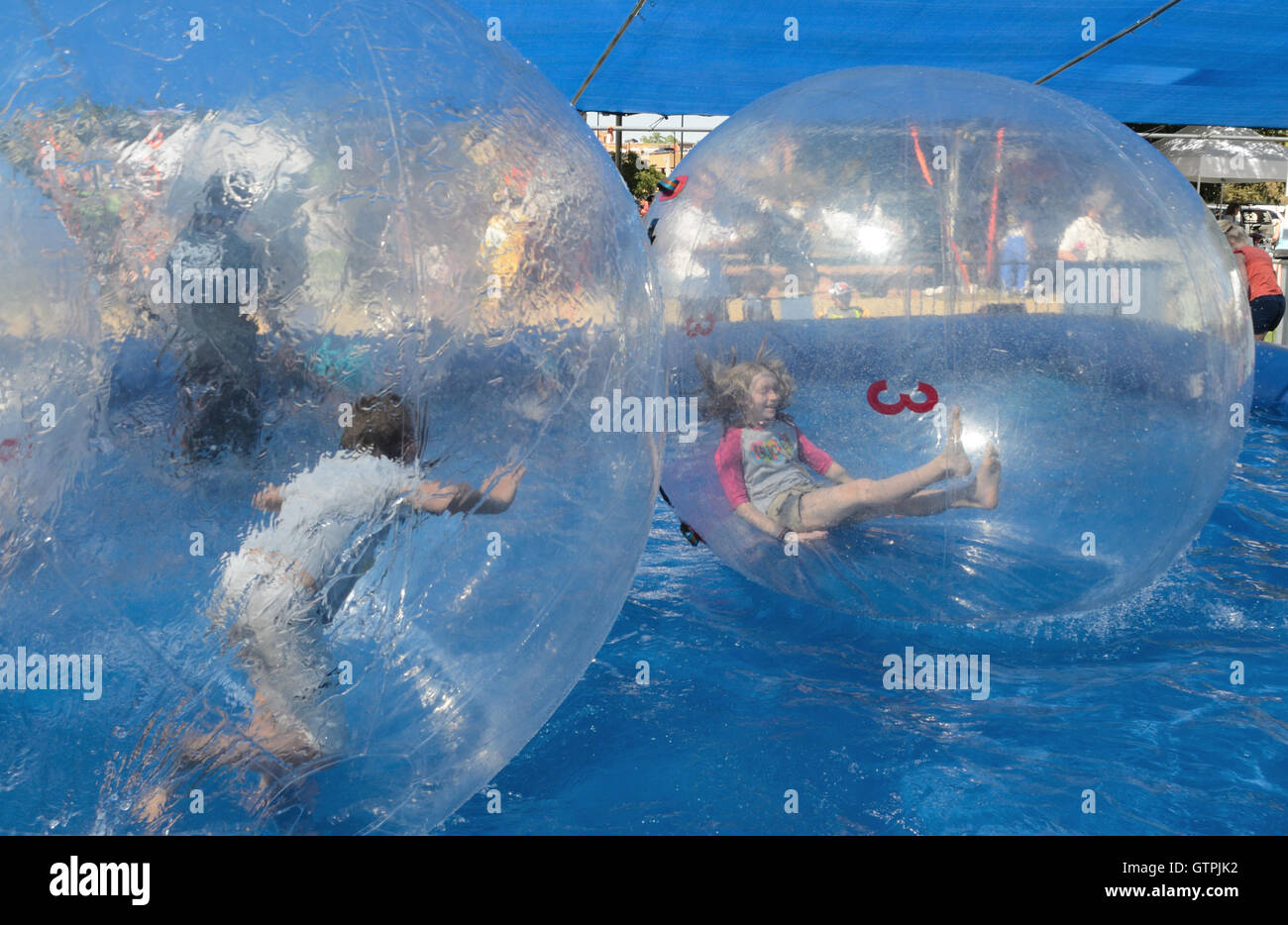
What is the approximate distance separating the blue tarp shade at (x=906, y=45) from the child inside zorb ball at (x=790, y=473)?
4210 millimetres

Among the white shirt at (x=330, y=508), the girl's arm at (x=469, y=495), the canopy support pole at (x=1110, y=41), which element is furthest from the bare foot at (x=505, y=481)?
the canopy support pole at (x=1110, y=41)

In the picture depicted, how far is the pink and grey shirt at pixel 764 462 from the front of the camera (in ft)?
10.7

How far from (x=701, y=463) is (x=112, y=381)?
2.02 metres

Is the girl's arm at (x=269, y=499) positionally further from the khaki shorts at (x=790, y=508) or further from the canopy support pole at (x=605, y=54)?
the canopy support pole at (x=605, y=54)

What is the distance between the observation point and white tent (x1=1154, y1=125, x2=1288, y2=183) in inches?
635

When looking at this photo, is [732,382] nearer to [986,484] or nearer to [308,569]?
[986,484]

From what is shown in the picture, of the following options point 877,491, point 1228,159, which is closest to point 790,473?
point 877,491

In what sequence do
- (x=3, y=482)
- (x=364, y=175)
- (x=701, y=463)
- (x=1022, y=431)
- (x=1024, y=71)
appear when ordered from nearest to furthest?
1. (x=3, y=482)
2. (x=364, y=175)
3. (x=1022, y=431)
4. (x=701, y=463)
5. (x=1024, y=71)

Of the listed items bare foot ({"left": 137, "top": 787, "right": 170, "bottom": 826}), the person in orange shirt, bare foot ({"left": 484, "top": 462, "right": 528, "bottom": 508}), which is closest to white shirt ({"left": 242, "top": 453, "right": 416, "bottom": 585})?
bare foot ({"left": 484, "top": 462, "right": 528, "bottom": 508})

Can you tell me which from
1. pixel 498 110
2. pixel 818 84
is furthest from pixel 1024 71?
pixel 498 110

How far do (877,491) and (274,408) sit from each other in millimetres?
1881

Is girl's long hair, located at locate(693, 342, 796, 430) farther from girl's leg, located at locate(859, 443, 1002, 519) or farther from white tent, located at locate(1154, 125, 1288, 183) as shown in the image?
white tent, located at locate(1154, 125, 1288, 183)

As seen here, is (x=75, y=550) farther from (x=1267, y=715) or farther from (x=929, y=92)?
(x=1267, y=715)

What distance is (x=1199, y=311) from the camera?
10.1 feet
